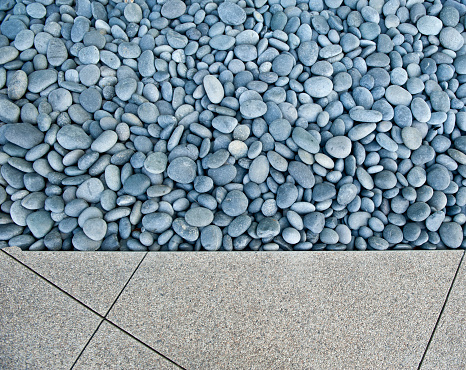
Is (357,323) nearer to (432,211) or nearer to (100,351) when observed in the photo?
(432,211)

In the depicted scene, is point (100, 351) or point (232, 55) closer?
point (100, 351)

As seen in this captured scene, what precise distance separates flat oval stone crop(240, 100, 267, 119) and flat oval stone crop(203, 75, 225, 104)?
152 millimetres

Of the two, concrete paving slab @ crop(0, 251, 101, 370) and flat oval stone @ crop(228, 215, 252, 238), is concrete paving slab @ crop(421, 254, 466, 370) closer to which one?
flat oval stone @ crop(228, 215, 252, 238)

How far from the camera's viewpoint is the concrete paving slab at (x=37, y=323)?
4.18ft

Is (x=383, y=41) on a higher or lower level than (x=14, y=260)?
higher

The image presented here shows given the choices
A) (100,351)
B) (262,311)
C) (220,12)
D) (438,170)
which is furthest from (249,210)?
(220,12)

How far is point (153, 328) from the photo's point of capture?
135 centimetres

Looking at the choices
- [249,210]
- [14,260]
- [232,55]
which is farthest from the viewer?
[232,55]

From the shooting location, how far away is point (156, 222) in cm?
167

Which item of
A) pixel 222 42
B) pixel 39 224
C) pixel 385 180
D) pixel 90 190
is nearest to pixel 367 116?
pixel 385 180

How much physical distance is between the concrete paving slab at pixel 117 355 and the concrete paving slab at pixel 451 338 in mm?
1002

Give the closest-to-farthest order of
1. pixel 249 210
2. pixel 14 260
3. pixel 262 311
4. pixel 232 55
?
pixel 262 311 → pixel 14 260 → pixel 249 210 → pixel 232 55

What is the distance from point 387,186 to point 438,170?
31 cm

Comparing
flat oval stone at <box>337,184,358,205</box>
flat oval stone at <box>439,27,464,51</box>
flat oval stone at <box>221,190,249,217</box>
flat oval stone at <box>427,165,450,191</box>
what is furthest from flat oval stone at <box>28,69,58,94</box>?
flat oval stone at <box>439,27,464,51</box>
